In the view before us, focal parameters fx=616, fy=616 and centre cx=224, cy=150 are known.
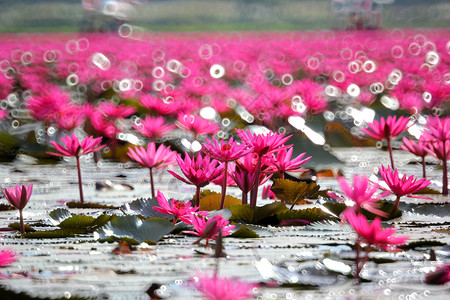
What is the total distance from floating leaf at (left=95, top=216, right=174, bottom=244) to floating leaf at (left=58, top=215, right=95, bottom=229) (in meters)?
0.11

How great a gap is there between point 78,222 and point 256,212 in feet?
1.47

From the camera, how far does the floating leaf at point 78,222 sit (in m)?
1.54

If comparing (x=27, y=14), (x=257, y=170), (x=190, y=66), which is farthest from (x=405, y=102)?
(x=27, y=14)

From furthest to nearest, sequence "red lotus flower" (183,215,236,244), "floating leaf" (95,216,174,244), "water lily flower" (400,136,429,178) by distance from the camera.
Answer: "water lily flower" (400,136,429,178) < "floating leaf" (95,216,174,244) < "red lotus flower" (183,215,236,244)

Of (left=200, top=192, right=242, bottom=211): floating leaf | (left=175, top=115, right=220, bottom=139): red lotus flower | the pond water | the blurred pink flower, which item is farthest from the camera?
(left=175, top=115, right=220, bottom=139): red lotus flower

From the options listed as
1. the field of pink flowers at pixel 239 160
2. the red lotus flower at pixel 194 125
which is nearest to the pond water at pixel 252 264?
the field of pink flowers at pixel 239 160

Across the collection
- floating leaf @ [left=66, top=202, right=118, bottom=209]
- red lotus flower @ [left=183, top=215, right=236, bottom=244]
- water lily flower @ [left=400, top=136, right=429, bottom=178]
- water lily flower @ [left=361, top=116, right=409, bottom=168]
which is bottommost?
floating leaf @ [left=66, top=202, right=118, bottom=209]

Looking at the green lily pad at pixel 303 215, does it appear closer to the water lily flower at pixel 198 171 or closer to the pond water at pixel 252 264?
the pond water at pixel 252 264

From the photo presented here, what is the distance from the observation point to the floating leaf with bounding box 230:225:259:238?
1.43 meters

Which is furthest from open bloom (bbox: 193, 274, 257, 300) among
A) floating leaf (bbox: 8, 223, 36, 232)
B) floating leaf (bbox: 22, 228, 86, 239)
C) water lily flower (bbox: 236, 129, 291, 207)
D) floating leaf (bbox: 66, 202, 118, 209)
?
floating leaf (bbox: 66, 202, 118, 209)

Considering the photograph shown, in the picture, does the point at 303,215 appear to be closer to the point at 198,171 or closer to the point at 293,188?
the point at 293,188

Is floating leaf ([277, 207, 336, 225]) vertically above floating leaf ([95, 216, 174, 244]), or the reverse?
floating leaf ([95, 216, 174, 244])

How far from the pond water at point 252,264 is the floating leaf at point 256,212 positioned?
65 millimetres

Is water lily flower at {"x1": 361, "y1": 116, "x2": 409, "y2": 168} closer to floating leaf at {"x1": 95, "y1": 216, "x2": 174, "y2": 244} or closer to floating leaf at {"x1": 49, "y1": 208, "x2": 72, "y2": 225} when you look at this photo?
floating leaf at {"x1": 95, "y1": 216, "x2": 174, "y2": 244}
